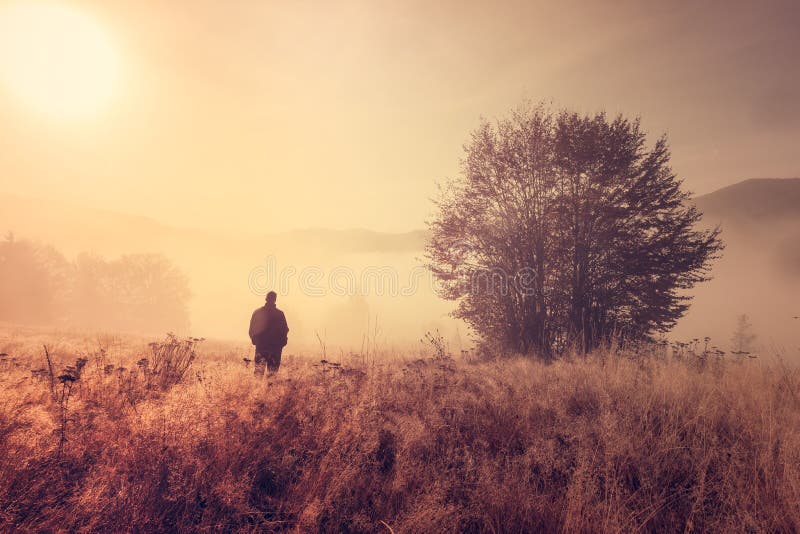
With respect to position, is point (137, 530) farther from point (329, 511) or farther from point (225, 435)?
point (329, 511)

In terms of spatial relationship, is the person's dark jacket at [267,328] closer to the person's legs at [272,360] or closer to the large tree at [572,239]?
the person's legs at [272,360]

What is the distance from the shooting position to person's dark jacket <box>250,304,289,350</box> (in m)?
7.92

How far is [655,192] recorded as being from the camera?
40.1ft

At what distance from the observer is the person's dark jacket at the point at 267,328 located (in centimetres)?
792

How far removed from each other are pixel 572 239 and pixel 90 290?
6665cm

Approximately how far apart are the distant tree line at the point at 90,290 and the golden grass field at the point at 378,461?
5638cm

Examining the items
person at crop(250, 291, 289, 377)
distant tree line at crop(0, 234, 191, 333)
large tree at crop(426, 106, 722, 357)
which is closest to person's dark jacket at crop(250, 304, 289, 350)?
person at crop(250, 291, 289, 377)

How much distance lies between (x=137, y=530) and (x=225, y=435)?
107 centimetres

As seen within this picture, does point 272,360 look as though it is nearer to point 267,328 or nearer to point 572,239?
point 267,328

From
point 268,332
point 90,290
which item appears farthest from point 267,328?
point 90,290

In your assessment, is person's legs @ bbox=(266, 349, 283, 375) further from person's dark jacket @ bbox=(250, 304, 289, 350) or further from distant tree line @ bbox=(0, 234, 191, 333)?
distant tree line @ bbox=(0, 234, 191, 333)

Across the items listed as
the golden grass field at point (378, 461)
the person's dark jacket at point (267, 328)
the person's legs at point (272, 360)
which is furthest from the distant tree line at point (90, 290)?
the golden grass field at point (378, 461)

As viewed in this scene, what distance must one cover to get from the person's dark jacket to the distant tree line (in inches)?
2175

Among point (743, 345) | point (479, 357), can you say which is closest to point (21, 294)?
point (479, 357)
